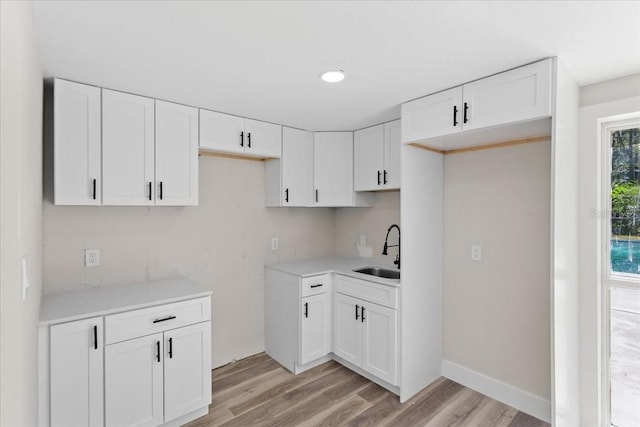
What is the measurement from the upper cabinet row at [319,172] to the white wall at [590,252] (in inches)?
72.2

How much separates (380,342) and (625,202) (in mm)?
1954

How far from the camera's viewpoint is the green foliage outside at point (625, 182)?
2084 millimetres

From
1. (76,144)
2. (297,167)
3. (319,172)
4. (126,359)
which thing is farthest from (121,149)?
(319,172)

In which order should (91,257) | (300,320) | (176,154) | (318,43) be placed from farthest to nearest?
(300,320)
(176,154)
(91,257)
(318,43)

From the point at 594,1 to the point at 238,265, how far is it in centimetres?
299

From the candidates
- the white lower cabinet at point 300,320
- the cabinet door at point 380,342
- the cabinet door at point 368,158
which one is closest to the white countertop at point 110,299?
the white lower cabinet at point 300,320

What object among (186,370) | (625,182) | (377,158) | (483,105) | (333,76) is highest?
(333,76)

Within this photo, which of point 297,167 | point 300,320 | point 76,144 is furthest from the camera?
point 297,167

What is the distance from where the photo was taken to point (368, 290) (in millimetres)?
2750

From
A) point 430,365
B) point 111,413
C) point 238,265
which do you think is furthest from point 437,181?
point 111,413

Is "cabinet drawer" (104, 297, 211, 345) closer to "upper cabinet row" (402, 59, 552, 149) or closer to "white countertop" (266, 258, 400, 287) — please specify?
"white countertop" (266, 258, 400, 287)

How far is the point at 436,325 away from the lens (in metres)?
2.83

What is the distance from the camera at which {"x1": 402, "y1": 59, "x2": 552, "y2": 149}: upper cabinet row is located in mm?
1799

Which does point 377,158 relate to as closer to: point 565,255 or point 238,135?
point 238,135
